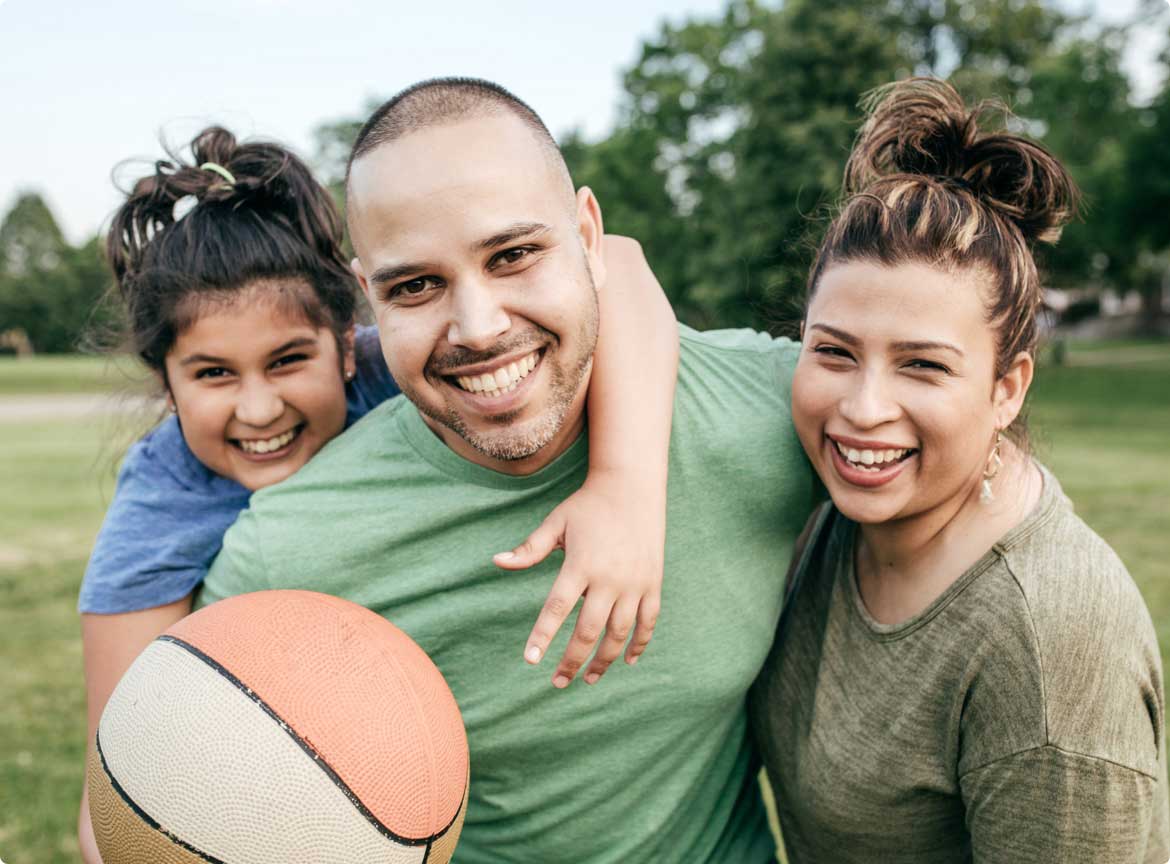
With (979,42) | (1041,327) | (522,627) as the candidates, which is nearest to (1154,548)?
(1041,327)

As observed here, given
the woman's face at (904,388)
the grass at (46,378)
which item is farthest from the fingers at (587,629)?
the grass at (46,378)

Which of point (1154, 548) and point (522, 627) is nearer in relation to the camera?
point (522, 627)

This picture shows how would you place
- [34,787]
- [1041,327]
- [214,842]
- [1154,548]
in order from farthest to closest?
[1154,548] → [34,787] → [1041,327] → [214,842]

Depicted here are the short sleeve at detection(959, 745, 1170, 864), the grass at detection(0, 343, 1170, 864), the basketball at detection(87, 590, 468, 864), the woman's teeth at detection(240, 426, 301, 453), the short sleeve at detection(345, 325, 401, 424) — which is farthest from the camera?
the grass at detection(0, 343, 1170, 864)

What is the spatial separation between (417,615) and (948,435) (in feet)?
4.40

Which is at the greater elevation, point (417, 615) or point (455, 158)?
point (455, 158)

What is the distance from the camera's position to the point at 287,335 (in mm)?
3164

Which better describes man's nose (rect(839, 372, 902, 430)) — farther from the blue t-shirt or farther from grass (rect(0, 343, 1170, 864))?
the blue t-shirt

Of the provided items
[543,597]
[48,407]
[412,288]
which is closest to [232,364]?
[412,288]

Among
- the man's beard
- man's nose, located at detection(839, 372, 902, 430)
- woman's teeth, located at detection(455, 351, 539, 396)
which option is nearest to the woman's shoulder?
man's nose, located at detection(839, 372, 902, 430)

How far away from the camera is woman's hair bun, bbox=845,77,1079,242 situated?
2547 millimetres

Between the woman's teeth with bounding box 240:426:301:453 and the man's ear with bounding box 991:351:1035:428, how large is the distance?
2087 millimetres

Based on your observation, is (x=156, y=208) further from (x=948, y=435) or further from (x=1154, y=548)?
(x=1154, y=548)

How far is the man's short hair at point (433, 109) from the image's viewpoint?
96.9 inches
